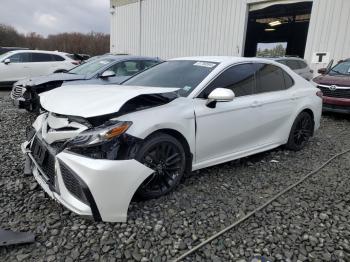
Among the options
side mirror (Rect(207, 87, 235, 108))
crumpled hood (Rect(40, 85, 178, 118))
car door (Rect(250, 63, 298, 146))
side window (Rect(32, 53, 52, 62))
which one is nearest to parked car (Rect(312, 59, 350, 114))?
car door (Rect(250, 63, 298, 146))

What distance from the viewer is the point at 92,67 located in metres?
7.40

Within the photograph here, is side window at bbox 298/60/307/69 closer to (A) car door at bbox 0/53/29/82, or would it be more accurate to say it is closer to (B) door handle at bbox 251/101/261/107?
(B) door handle at bbox 251/101/261/107

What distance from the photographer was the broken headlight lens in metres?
2.53

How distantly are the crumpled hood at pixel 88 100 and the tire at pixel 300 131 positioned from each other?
246 centimetres

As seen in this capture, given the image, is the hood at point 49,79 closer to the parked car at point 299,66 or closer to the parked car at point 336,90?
the parked car at point 336,90

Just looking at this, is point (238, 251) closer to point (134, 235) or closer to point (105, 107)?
point (134, 235)

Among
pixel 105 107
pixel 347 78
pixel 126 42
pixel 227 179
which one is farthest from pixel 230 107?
pixel 126 42

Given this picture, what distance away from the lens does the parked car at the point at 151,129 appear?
2.53 m

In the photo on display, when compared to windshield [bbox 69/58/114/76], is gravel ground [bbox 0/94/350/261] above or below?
below

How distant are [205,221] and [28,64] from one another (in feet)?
36.3

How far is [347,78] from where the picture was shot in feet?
25.4

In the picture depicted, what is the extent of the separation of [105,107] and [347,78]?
23.5 feet

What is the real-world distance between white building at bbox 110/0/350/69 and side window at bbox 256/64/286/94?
8.08m

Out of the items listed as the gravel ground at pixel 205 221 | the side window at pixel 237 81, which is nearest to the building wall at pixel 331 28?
the gravel ground at pixel 205 221
